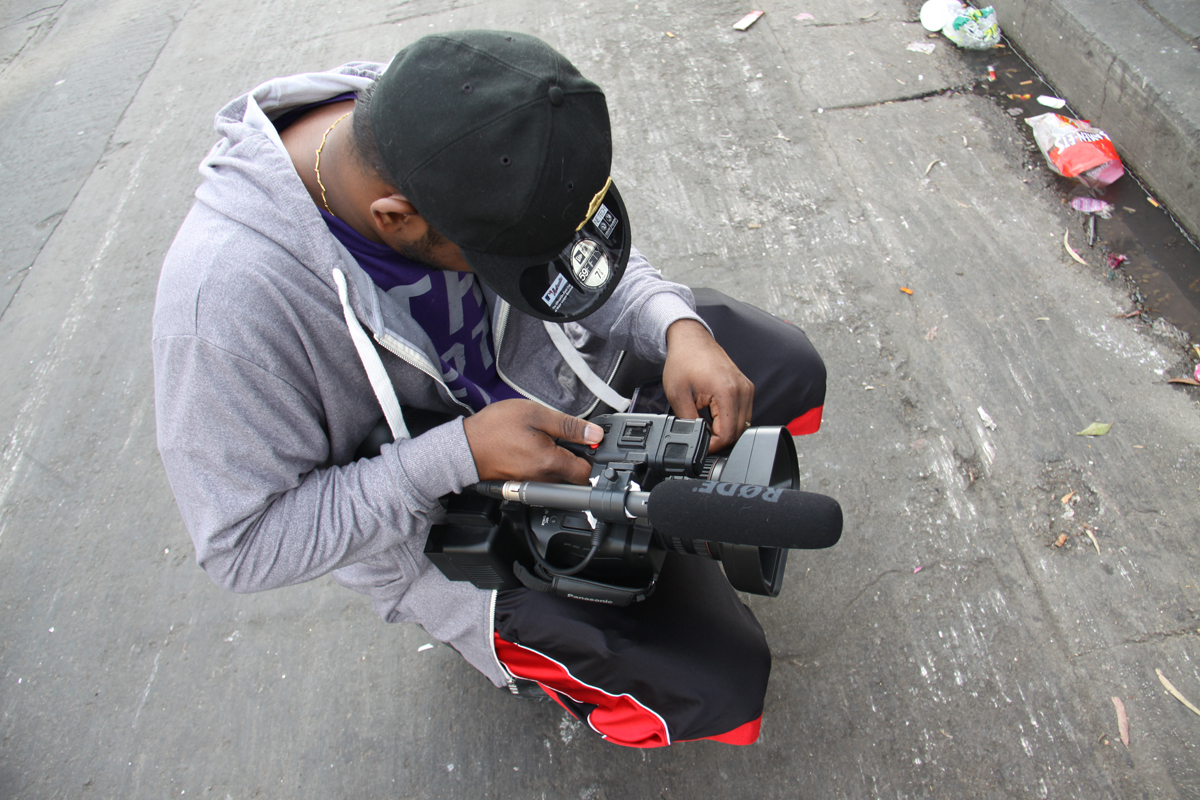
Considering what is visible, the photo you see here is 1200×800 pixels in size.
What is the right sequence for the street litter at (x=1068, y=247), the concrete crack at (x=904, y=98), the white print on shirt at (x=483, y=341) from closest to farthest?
the white print on shirt at (x=483, y=341), the street litter at (x=1068, y=247), the concrete crack at (x=904, y=98)

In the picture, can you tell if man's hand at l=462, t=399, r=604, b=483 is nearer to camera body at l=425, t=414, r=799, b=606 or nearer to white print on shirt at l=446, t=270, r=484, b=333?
camera body at l=425, t=414, r=799, b=606

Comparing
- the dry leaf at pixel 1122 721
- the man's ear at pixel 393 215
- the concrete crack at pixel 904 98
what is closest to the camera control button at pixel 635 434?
the man's ear at pixel 393 215

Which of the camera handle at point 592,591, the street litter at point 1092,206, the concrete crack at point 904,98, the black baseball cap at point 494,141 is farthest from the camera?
the concrete crack at point 904,98

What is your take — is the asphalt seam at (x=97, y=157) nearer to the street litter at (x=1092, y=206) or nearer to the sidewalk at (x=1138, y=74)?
the street litter at (x=1092, y=206)

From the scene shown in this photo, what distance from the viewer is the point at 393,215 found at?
1.32 meters

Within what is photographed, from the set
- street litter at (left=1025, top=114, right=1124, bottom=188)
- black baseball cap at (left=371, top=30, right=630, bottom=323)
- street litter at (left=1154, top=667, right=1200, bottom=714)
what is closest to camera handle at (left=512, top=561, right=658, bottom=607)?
black baseball cap at (left=371, top=30, right=630, bottom=323)

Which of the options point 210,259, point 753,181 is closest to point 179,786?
point 210,259

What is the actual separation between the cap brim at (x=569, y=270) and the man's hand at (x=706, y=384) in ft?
0.88

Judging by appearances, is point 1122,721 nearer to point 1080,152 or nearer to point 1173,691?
point 1173,691

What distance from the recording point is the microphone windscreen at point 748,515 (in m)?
0.98

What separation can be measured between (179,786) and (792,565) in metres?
1.91

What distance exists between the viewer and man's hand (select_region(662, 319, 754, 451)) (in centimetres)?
158

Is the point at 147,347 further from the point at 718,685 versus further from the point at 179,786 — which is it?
the point at 718,685

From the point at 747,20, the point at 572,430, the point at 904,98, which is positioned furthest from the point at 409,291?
the point at 747,20
